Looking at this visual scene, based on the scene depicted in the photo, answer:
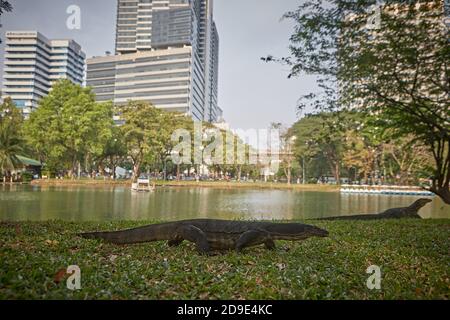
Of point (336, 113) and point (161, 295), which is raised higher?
point (336, 113)

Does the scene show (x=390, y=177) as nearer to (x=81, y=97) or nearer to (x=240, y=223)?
(x=81, y=97)

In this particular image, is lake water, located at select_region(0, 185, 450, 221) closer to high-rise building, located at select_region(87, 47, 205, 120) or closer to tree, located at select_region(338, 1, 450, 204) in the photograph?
tree, located at select_region(338, 1, 450, 204)

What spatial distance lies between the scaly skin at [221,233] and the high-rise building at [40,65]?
5929 centimetres

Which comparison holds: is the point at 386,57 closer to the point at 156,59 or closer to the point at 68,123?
the point at 68,123

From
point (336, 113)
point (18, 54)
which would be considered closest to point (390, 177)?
point (336, 113)

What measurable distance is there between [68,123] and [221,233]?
1468 inches

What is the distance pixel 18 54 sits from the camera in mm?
55031

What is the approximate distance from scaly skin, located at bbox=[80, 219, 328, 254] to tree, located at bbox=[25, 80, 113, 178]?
34.9 m

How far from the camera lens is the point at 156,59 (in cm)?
9906

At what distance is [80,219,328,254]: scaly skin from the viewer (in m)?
5.78

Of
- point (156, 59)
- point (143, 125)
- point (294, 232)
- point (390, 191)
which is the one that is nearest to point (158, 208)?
point (294, 232)

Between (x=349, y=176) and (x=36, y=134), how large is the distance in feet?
163

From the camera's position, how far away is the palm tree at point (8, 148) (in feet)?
117
